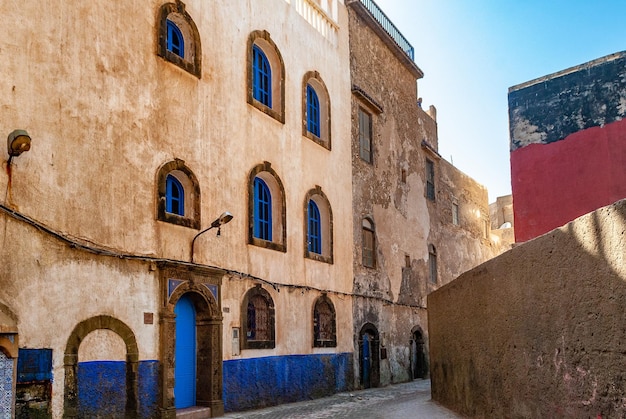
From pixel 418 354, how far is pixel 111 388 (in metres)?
14.7

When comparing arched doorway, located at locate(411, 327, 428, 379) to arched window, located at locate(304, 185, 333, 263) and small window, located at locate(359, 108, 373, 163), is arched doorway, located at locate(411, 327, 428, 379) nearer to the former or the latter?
small window, located at locate(359, 108, 373, 163)

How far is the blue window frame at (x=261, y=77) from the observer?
14281mm

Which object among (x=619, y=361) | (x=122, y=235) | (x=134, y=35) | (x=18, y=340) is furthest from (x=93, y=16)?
(x=619, y=361)

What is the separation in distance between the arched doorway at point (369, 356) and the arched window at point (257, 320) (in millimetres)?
4813

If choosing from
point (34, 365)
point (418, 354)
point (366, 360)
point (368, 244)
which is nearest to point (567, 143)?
point (368, 244)

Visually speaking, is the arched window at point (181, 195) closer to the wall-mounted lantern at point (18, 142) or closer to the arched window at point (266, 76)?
the arched window at point (266, 76)

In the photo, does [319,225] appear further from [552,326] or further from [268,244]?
[552,326]

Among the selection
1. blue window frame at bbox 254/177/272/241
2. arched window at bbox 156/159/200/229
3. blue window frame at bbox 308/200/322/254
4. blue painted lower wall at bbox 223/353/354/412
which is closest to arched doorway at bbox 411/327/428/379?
blue painted lower wall at bbox 223/353/354/412

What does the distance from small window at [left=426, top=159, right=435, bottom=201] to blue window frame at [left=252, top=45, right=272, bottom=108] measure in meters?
11.2

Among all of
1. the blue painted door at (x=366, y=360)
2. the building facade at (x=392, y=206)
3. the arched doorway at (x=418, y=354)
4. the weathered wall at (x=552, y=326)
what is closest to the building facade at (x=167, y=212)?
the blue painted door at (x=366, y=360)

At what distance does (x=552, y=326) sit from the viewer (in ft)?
20.5

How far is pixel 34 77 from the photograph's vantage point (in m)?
8.97

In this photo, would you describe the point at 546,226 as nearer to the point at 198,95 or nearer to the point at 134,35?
the point at 198,95

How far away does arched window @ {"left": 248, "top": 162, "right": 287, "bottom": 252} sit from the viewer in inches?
537
